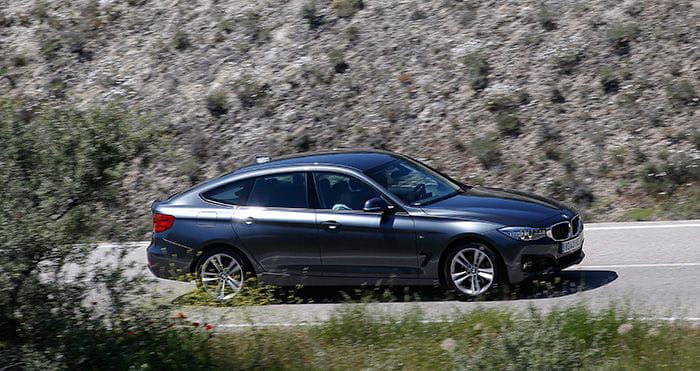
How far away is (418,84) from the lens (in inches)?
704

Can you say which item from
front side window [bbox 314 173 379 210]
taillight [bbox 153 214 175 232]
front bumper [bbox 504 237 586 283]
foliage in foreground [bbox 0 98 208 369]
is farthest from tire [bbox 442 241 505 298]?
taillight [bbox 153 214 175 232]

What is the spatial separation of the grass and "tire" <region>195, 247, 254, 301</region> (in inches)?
57.6

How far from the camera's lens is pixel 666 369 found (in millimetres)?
6633

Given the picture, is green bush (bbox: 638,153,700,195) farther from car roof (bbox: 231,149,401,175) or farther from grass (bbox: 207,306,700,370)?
grass (bbox: 207,306,700,370)

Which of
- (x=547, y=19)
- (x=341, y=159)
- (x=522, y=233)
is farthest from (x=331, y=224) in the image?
(x=547, y=19)

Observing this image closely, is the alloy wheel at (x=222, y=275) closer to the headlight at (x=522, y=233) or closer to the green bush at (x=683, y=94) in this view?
the headlight at (x=522, y=233)

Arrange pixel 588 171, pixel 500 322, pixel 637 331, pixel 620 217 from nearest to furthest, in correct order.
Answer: pixel 637 331
pixel 500 322
pixel 620 217
pixel 588 171

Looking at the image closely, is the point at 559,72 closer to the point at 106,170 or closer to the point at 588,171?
the point at 588,171

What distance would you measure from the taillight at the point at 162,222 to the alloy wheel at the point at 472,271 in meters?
3.37

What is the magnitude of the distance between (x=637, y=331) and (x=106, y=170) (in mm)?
4805

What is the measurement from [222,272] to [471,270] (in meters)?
2.82

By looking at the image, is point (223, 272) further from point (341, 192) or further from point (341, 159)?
point (341, 159)

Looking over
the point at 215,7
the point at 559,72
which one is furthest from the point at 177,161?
the point at 559,72

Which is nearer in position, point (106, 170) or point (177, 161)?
point (106, 170)
